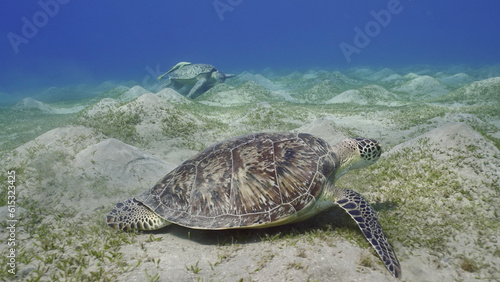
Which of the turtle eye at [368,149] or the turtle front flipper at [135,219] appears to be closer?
the turtle front flipper at [135,219]

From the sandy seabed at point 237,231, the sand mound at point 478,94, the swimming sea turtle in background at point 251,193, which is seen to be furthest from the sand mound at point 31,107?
the sand mound at point 478,94

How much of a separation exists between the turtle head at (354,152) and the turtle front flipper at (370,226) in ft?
1.95

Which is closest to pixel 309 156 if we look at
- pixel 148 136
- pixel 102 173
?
pixel 102 173

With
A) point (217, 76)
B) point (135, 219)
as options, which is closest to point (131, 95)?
point (217, 76)

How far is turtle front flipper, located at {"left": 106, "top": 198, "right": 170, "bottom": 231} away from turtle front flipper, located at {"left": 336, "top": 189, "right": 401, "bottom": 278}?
2364 millimetres

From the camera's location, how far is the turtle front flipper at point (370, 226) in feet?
8.38

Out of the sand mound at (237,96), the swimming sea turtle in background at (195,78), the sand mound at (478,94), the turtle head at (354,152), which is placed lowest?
the turtle head at (354,152)

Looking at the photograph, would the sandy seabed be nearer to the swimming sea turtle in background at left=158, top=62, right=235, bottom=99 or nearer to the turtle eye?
the turtle eye

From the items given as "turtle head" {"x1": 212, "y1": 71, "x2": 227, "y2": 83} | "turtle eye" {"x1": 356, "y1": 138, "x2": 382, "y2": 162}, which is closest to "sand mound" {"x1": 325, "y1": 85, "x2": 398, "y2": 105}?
"turtle head" {"x1": 212, "y1": 71, "x2": 227, "y2": 83}

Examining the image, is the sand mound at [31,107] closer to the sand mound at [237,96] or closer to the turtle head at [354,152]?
the sand mound at [237,96]

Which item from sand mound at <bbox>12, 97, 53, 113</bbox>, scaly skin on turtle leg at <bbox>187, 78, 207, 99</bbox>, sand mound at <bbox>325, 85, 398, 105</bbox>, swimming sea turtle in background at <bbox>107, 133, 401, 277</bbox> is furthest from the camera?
scaly skin on turtle leg at <bbox>187, 78, 207, 99</bbox>

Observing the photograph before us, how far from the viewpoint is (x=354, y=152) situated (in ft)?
12.5

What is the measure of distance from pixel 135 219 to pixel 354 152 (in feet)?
10.8

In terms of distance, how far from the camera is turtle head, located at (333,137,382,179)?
3.81m
